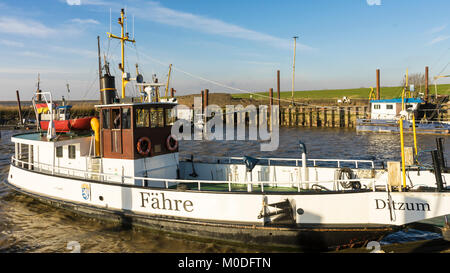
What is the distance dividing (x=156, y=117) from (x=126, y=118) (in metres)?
1.17

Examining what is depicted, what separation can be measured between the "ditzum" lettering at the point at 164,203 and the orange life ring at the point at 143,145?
6.05 ft

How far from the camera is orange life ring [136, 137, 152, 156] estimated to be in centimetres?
1225

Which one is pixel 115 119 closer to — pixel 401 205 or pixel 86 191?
pixel 86 191

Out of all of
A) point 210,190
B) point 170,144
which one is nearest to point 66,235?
point 170,144

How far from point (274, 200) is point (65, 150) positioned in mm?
10143

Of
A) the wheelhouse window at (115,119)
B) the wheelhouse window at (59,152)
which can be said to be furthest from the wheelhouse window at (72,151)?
the wheelhouse window at (115,119)

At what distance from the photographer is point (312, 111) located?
54969 millimetres

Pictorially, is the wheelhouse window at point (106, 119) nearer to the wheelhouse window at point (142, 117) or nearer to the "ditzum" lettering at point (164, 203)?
the wheelhouse window at point (142, 117)

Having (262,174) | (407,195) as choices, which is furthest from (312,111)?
(407,195)

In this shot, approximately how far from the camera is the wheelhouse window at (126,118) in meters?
12.3

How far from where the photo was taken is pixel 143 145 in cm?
1244

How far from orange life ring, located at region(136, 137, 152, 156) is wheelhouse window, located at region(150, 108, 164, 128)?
24.8 inches

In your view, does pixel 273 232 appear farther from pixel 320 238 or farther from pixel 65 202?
pixel 65 202

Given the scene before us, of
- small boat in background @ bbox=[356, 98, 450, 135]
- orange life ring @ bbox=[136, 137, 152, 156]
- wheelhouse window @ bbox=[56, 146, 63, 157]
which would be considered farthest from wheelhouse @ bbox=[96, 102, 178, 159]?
small boat in background @ bbox=[356, 98, 450, 135]
